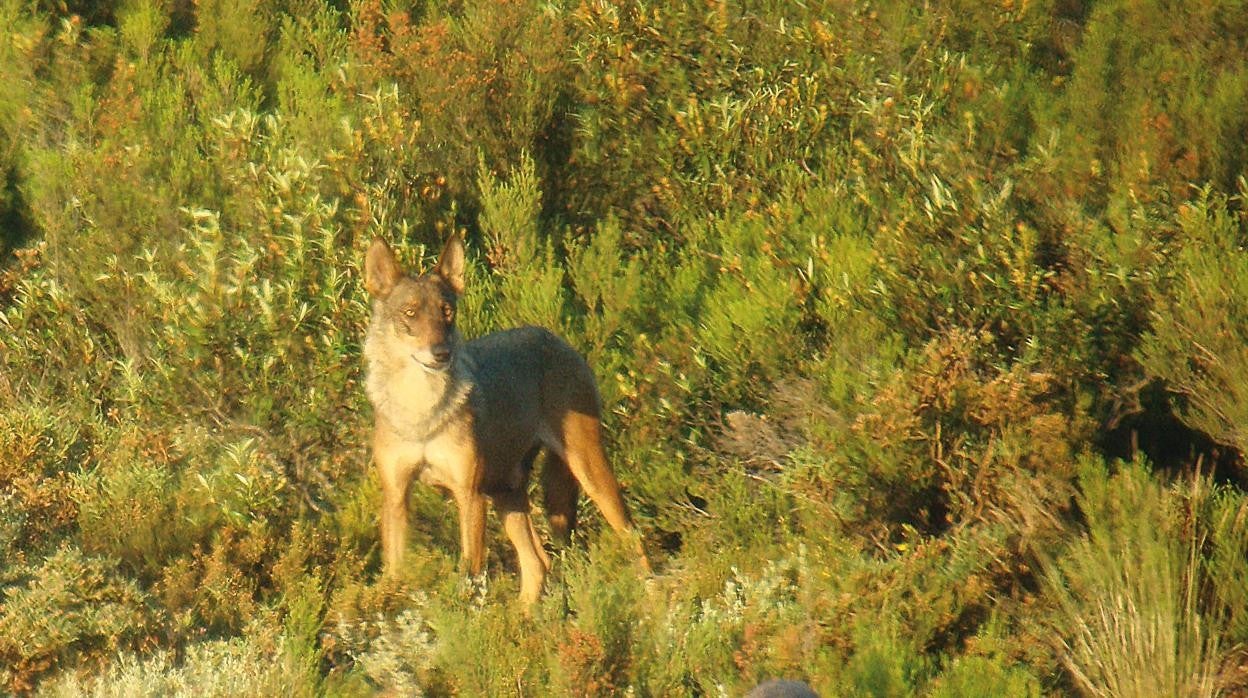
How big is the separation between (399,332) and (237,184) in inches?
134

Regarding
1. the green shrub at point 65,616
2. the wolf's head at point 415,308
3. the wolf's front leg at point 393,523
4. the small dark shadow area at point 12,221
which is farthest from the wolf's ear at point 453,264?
the small dark shadow area at point 12,221

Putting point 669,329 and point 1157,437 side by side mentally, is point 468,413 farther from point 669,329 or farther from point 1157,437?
point 1157,437

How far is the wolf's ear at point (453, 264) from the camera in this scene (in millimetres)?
9242

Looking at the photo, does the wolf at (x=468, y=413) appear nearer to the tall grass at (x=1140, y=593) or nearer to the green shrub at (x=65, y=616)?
the green shrub at (x=65, y=616)

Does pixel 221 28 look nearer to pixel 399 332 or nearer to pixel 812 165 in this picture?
pixel 812 165

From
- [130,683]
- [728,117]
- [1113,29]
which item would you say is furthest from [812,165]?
[130,683]

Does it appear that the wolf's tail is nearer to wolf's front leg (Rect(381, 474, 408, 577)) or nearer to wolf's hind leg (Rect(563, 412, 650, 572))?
wolf's hind leg (Rect(563, 412, 650, 572))

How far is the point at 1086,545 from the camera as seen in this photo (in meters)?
7.21

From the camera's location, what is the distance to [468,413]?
356 inches

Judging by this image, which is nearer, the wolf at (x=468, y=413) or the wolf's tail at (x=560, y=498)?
the wolf at (x=468, y=413)

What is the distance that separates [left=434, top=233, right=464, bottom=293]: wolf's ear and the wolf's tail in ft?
4.30

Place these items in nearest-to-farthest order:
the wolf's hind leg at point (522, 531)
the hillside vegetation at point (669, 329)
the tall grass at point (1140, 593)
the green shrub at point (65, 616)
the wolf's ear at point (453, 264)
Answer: the tall grass at point (1140, 593) < the hillside vegetation at point (669, 329) < the green shrub at point (65, 616) < the wolf's ear at point (453, 264) < the wolf's hind leg at point (522, 531)

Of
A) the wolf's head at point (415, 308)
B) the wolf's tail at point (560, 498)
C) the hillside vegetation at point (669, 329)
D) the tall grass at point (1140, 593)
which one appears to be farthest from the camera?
the wolf's tail at point (560, 498)

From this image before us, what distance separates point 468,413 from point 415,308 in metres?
0.60
